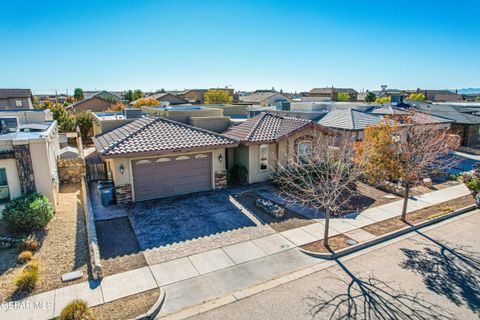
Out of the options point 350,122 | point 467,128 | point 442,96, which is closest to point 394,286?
point 350,122

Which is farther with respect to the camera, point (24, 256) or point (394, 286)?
point (24, 256)

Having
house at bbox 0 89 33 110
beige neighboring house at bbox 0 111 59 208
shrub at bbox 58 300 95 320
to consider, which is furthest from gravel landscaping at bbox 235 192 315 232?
house at bbox 0 89 33 110

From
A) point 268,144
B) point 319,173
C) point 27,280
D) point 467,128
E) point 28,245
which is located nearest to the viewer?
point 27,280

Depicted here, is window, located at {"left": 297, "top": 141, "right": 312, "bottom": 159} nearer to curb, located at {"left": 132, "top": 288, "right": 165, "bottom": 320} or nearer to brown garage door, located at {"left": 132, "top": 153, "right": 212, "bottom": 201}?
brown garage door, located at {"left": 132, "top": 153, "right": 212, "bottom": 201}

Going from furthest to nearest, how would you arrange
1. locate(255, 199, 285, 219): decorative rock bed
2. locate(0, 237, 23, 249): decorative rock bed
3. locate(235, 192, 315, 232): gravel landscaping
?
locate(255, 199, 285, 219): decorative rock bed
locate(235, 192, 315, 232): gravel landscaping
locate(0, 237, 23, 249): decorative rock bed

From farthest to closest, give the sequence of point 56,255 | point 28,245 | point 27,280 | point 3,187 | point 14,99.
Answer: point 14,99, point 3,187, point 28,245, point 56,255, point 27,280

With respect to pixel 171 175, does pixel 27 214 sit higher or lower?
lower

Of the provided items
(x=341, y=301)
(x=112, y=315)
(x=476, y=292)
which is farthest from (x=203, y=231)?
(x=476, y=292)

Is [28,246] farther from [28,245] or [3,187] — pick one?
[3,187]
